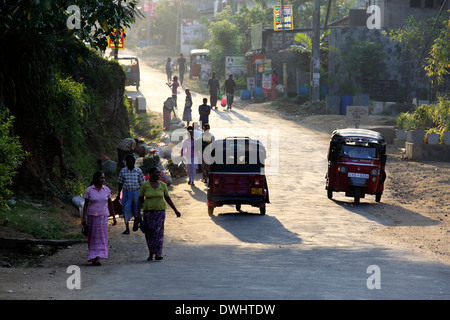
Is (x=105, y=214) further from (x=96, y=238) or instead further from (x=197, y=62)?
(x=197, y=62)

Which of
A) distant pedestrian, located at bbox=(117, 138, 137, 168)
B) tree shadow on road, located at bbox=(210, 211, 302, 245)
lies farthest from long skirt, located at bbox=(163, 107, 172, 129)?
tree shadow on road, located at bbox=(210, 211, 302, 245)

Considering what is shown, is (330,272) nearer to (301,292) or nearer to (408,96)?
(301,292)

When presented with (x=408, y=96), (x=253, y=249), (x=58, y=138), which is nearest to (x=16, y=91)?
(x=58, y=138)

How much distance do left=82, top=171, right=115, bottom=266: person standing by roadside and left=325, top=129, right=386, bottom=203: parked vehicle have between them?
893cm

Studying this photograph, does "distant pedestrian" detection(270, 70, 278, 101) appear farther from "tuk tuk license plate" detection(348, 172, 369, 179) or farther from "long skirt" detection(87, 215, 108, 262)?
"long skirt" detection(87, 215, 108, 262)

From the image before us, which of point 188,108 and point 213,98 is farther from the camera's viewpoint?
point 213,98

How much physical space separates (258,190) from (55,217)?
4.84m

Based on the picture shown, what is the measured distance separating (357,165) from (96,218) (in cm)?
929

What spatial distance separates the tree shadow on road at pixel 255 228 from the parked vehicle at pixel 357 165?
10.5ft

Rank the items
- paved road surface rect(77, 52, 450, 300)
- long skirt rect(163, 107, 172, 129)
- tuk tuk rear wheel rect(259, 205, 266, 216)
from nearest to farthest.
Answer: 1. paved road surface rect(77, 52, 450, 300)
2. tuk tuk rear wheel rect(259, 205, 266, 216)
3. long skirt rect(163, 107, 172, 129)

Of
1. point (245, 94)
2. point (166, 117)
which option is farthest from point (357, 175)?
point (245, 94)

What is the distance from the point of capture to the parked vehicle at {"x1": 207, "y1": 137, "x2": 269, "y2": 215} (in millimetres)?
16125

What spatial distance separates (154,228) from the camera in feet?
38.1
